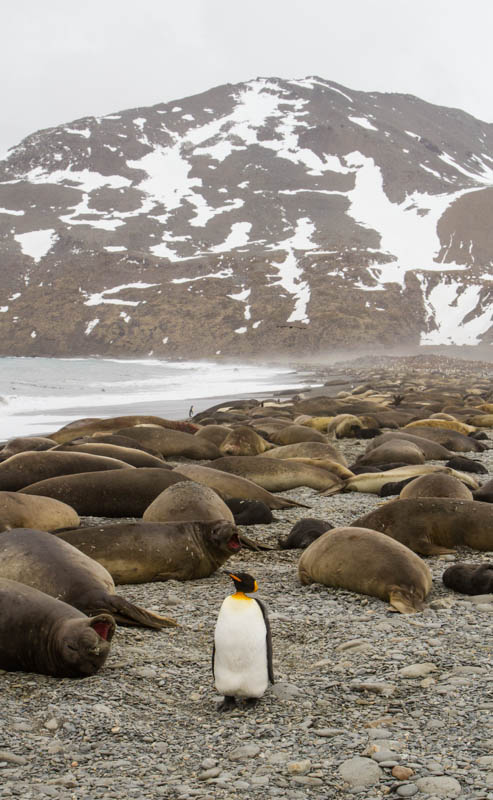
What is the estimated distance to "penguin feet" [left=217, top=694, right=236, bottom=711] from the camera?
3.51 m

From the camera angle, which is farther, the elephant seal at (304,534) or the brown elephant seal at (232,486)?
the brown elephant seal at (232,486)

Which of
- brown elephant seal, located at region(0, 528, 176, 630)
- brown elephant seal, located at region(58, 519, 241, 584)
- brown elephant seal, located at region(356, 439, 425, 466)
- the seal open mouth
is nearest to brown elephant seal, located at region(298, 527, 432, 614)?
the seal open mouth

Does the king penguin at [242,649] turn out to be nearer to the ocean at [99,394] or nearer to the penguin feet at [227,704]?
the penguin feet at [227,704]

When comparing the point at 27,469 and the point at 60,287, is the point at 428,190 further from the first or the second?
the point at 27,469

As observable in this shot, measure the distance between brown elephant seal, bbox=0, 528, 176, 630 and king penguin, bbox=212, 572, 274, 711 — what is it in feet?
3.61

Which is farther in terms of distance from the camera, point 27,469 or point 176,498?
point 27,469

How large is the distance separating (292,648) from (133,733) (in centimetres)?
137

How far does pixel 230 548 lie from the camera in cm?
577

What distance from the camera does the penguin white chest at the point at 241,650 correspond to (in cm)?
351

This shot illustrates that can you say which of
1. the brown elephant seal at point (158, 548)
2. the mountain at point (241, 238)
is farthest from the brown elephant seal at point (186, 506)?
the mountain at point (241, 238)

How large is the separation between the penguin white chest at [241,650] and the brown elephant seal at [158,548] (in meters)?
1.92

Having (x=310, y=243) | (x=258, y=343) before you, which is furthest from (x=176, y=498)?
(x=310, y=243)

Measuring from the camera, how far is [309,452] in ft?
35.1

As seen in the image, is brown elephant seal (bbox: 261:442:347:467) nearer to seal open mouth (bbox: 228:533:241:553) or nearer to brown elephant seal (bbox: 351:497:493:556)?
brown elephant seal (bbox: 351:497:493:556)
